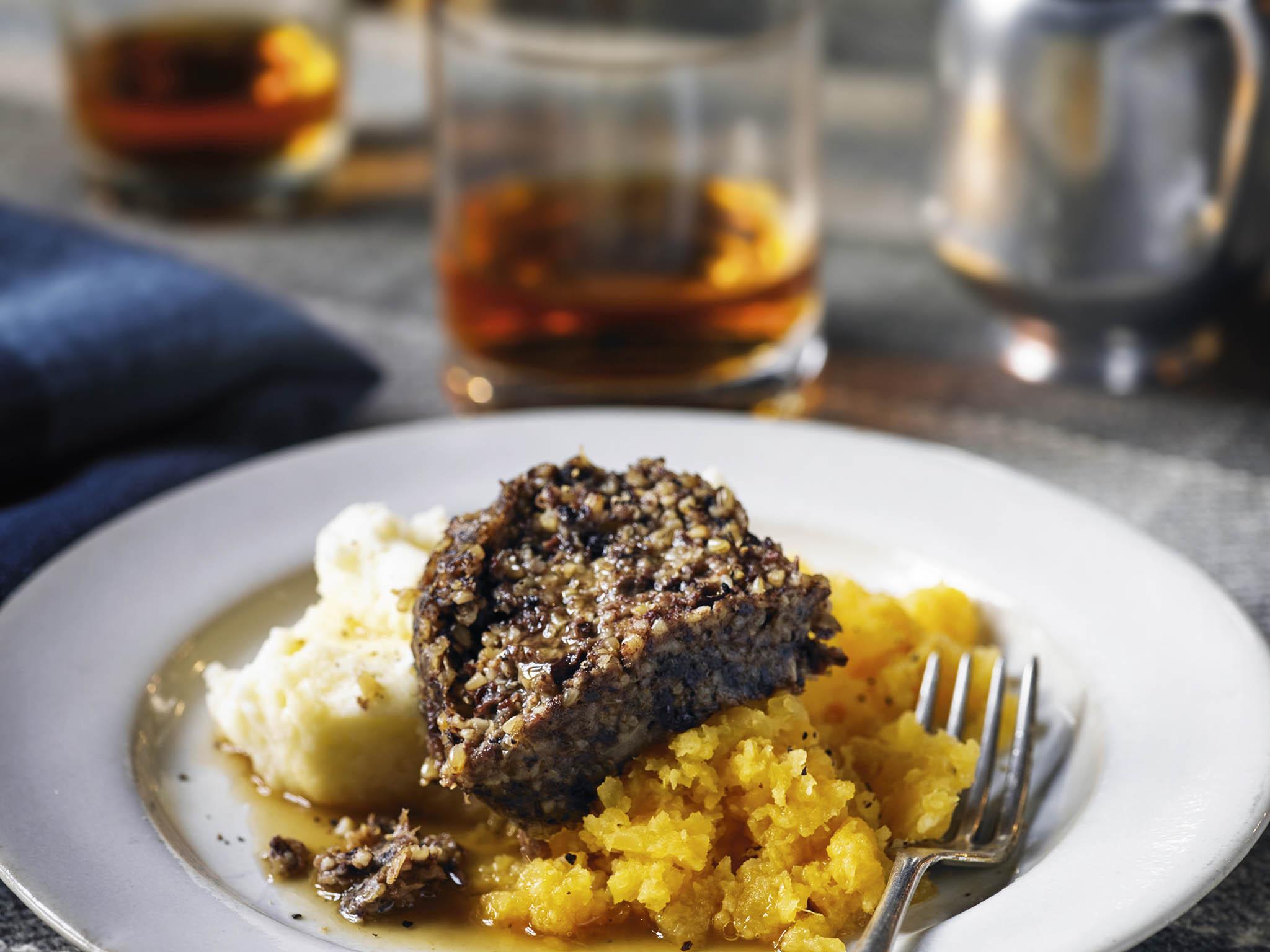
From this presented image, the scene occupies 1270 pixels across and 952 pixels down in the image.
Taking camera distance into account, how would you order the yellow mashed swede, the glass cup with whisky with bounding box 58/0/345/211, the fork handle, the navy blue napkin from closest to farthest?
the fork handle
the yellow mashed swede
the navy blue napkin
the glass cup with whisky with bounding box 58/0/345/211

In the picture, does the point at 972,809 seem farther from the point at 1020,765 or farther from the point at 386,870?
the point at 386,870

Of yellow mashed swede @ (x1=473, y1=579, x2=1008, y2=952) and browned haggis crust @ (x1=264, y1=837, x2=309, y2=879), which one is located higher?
yellow mashed swede @ (x1=473, y1=579, x2=1008, y2=952)

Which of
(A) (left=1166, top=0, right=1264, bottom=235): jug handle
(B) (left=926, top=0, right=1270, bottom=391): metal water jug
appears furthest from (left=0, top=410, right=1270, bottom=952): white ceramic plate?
(A) (left=1166, top=0, right=1264, bottom=235): jug handle

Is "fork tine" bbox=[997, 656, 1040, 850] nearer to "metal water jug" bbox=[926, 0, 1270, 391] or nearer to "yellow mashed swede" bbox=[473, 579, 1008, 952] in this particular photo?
"yellow mashed swede" bbox=[473, 579, 1008, 952]

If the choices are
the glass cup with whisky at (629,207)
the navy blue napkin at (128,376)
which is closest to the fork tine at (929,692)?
the glass cup with whisky at (629,207)

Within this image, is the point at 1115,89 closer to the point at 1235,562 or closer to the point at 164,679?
the point at 1235,562

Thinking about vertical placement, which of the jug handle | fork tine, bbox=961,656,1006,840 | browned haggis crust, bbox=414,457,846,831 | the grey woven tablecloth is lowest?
the grey woven tablecloth

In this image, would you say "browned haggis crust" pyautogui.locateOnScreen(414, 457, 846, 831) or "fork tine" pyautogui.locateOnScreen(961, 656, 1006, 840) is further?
"fork tine" pyautogui.locateOnScreen(961, 656, 1006, 840)

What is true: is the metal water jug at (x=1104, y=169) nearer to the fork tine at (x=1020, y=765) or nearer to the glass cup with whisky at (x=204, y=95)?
the fork tine at (x=1020, y=765)
